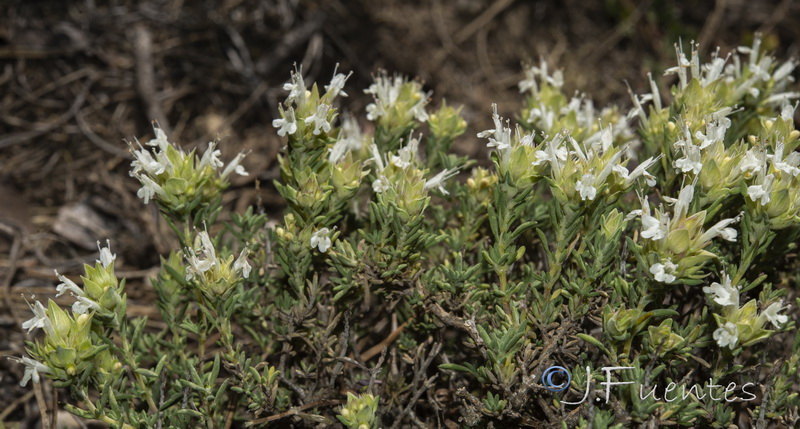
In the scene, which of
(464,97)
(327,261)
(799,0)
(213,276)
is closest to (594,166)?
(327,261)

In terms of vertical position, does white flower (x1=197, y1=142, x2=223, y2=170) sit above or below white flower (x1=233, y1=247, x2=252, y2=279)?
above

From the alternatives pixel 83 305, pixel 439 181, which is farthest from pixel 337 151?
pixel 83 305

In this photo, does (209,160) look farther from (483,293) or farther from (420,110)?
(483,293)

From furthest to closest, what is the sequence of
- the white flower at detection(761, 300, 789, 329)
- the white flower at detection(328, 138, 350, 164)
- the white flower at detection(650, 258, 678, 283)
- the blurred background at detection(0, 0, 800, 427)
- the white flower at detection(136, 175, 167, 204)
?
1. the blurred background at detection(0, 0, 800, 427)
2. the white flower at detection(328, 138, 350, 164)
3. the white flower at detection(136, 175, 167, 204)
4. the white flower at detection(761, 300, 789, 329)
5. the white flower at detection(650, 258, 678, 283)

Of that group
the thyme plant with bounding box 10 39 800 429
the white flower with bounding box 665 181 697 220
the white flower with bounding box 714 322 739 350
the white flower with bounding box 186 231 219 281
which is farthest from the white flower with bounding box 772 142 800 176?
the white flower with bounding box 186 231 219 281

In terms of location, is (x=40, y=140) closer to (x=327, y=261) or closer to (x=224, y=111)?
(x=224, y=111)

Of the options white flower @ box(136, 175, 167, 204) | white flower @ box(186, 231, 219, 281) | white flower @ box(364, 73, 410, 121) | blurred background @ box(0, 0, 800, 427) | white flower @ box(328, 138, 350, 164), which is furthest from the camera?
blurred background @ box(0, 0, 800, 427)

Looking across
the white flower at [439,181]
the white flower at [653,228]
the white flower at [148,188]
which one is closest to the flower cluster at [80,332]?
the white flower at [148,188]

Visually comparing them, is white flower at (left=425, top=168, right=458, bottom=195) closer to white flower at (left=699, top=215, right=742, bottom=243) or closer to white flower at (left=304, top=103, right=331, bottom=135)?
white flower at (left=304, top=103, right=331, bottom=135)
